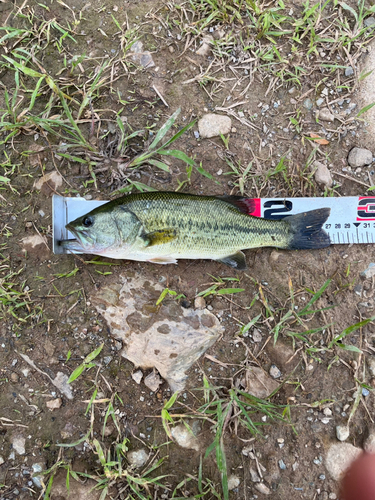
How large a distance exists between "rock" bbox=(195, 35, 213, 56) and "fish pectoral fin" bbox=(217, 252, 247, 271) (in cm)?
269

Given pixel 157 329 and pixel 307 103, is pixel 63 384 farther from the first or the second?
pixel 307 103

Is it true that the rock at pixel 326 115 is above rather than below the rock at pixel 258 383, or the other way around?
above

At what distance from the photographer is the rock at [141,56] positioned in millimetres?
4309

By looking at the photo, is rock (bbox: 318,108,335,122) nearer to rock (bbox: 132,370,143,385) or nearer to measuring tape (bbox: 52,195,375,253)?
measuring tape (bbox: 52,195,375,253)

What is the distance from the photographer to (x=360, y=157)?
425 centimetres

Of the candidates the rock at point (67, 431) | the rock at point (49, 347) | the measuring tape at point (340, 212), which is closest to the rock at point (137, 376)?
the rock at point (67, 431)

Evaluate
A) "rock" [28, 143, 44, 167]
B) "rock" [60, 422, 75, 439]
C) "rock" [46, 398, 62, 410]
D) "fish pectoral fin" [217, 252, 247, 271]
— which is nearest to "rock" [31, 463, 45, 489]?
"rock" [60, 422, 75, 439]

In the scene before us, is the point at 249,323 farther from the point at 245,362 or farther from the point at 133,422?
the point at 133,422

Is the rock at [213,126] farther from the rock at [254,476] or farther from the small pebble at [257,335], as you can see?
the rock at [254,476]

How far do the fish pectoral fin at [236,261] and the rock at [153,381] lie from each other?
1.57 m

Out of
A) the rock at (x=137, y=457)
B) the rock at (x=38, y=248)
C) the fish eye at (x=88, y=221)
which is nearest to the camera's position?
the fish eye at (x=88, y=221)

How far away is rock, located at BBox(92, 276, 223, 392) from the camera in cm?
387

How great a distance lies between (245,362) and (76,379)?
2.03m

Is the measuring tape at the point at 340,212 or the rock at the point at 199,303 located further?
the measuring tape at the point at 340,212
